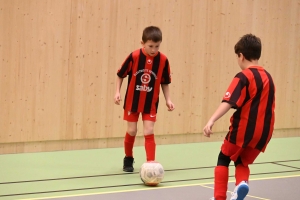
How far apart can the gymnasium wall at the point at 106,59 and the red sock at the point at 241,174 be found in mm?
3502

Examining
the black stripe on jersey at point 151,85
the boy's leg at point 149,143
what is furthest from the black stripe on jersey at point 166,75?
the boy's leg at point 149,143

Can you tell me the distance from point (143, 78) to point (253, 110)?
76.9 inches

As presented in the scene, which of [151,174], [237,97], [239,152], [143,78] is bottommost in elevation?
[151,174]

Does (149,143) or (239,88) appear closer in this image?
(239,88)

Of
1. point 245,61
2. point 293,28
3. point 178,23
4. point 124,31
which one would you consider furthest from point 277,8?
point 245,61

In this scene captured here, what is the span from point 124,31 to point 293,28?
→ 3.25 meters

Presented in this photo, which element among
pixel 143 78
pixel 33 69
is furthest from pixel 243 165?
pixel 33 69

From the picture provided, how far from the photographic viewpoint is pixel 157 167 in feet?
18.6

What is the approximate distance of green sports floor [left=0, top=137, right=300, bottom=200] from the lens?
5.34 meters

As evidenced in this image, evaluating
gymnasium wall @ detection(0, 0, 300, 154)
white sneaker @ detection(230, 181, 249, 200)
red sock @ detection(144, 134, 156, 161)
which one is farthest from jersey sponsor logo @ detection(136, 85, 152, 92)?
white sneaker @ detection(230, 181, 249, 200)

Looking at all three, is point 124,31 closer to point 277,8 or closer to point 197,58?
Result: point 197,58

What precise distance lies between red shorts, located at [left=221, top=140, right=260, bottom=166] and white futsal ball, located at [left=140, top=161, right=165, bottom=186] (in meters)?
1.11

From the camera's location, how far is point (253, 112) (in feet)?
14.9

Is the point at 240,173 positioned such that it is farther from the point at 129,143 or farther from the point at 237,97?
the point at 129,143
